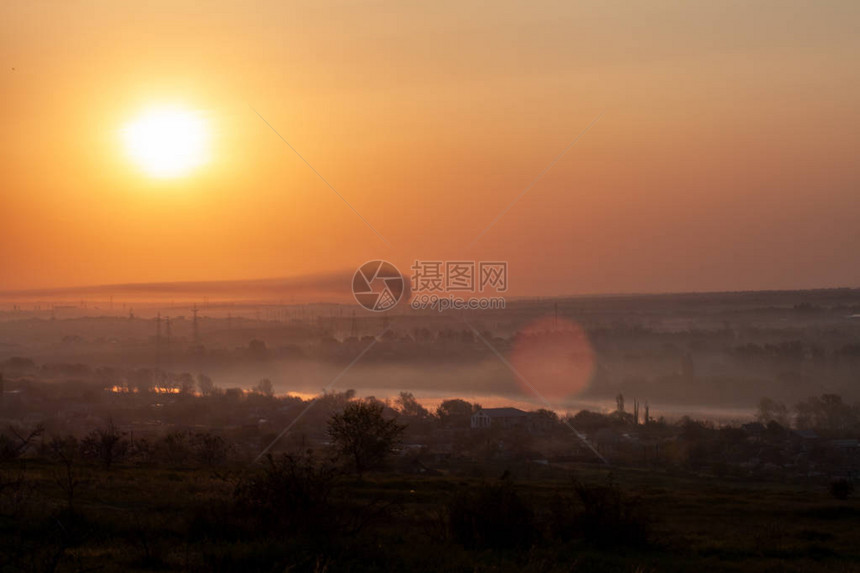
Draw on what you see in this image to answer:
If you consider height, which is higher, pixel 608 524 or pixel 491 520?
pixel 491 520

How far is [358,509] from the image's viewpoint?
1398 centimetres

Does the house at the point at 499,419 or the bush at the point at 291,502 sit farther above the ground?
the bush at the point at 291,502

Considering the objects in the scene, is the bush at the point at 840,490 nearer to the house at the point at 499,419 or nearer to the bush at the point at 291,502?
the bush at the point at 291,502

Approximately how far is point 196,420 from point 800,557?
95809 millimetres

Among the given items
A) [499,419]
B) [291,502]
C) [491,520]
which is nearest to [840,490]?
[491,520]

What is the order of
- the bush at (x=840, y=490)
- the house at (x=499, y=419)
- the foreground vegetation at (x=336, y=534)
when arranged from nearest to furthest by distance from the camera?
the foreground vegetation at (x=336, y=534), the bush at (x=840, y=490), the house at (x=499, y=419)

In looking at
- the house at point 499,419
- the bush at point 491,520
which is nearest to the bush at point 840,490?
the bush at point 491,520

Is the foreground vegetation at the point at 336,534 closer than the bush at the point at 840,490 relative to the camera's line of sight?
Yes

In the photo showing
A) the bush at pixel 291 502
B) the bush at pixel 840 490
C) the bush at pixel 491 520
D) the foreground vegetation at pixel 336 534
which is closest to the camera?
the foreground vegetation at pixel 336 534

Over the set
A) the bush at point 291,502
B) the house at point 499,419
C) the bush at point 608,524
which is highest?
the bush at point 291,502

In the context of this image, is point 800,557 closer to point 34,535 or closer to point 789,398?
point 34,535

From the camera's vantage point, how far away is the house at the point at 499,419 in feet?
324

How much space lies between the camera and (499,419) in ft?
331

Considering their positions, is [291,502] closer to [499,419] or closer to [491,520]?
[491,520]
